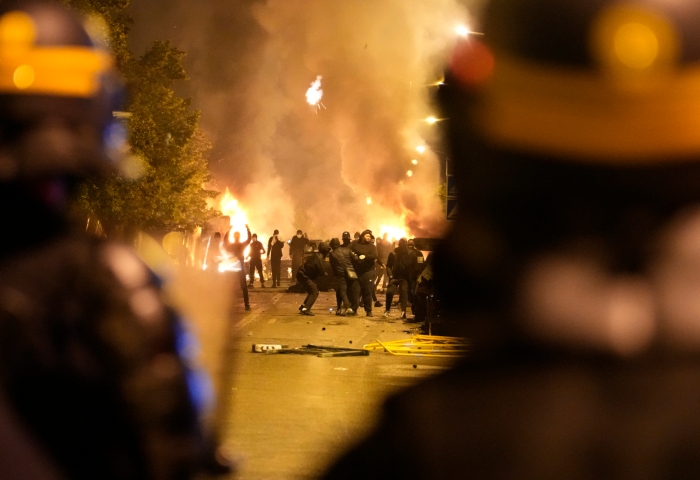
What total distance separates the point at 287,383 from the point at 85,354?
8.09 m

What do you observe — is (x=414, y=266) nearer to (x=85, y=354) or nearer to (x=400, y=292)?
(x=400, y=292)

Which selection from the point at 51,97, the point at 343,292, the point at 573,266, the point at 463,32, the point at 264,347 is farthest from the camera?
the point at 343,292

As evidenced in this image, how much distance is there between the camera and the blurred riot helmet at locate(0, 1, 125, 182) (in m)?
2.16

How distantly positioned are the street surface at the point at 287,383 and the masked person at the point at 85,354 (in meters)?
0.29

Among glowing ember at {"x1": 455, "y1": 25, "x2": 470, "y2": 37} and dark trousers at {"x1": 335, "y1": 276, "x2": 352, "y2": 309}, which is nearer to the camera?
glowing ember at {"x1": 455, "y1": 25, "x2": 470, "y2": 37}

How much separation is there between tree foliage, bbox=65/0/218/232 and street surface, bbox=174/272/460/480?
7.93 m

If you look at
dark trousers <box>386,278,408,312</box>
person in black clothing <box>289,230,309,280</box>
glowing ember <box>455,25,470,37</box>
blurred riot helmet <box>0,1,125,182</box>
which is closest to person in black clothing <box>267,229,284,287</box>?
person in black clothing <box>289,230,309,280</box>

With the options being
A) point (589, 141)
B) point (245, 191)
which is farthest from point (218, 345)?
point (245, 191)

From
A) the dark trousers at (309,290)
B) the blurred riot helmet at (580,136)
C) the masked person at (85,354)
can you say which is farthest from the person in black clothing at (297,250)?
the blurred riot helmet at (580,136)

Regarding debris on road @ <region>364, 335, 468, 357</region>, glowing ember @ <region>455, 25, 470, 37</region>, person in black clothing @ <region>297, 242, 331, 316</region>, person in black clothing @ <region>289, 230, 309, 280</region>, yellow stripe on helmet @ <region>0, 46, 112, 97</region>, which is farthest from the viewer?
person in black clothing @ <region>289, 230, 309, 280</region>

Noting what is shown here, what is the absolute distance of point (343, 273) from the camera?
19969mm

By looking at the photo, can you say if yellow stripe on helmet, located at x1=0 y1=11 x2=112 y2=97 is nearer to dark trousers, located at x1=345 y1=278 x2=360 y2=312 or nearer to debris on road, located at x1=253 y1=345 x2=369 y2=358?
debris on road, located at x1=253 y1=345 x2=369 y2=358

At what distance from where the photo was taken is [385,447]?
1253 mm

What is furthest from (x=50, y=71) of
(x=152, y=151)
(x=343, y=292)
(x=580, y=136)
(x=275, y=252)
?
(x=152, y=151)
